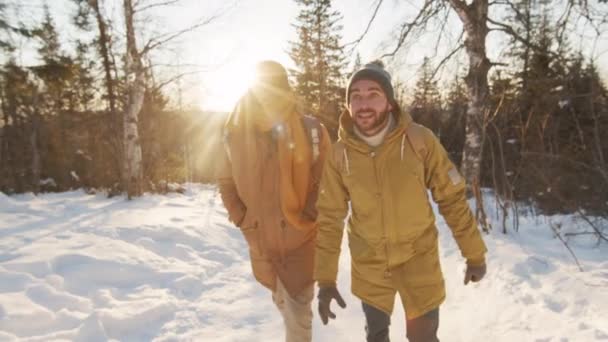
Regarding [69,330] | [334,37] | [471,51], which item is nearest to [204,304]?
[69,330]

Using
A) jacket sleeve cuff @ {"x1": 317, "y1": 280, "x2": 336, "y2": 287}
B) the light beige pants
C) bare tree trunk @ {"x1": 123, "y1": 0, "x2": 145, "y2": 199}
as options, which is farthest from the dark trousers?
bare tree trunk @ {"x1": 123, "y1": 0, "x2": 145, "y2": 199}

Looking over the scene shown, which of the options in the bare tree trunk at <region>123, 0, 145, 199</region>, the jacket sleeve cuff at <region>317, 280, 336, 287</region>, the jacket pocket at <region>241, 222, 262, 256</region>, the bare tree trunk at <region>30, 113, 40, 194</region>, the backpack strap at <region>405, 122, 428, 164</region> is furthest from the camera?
the bare tree trunk at <region>30, 113, 40, 194</region>

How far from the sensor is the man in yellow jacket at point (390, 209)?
79.0 inches

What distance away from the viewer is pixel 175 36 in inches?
401

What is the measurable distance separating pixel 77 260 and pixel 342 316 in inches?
129

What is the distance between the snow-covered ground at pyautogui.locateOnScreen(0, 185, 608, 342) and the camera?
3.02 m

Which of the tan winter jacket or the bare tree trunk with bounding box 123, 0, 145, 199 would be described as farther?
the bare tree trunk with bounding box 123, 0, 145, 199

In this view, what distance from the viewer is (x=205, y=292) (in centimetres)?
422

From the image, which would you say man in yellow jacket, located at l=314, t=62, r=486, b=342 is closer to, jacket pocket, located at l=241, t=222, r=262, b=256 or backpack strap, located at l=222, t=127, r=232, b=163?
jacket pocket, located at l=241, t=222, r=262, b=256

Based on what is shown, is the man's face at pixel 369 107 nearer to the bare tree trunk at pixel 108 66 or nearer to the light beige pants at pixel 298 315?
the light beige pants at pixel 298 315

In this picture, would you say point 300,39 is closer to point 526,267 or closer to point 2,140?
point 2,140

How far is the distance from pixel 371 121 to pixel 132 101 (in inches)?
393

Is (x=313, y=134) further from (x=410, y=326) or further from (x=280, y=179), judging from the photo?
(x=410, y=326)

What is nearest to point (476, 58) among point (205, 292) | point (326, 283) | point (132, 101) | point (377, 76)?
point (377, 76)
